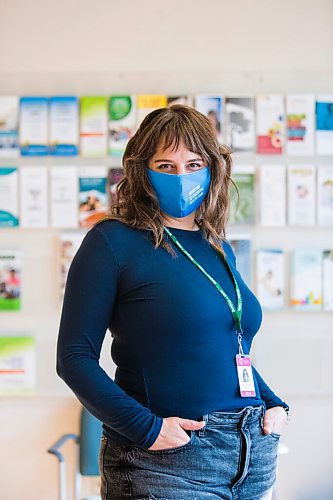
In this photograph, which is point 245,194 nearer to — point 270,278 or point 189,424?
point 270,278

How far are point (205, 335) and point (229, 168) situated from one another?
0.43 m

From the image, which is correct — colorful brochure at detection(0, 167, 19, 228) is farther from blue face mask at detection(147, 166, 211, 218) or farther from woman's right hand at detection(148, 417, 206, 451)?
woman's right hand at detection(148, 417, 206, 451)

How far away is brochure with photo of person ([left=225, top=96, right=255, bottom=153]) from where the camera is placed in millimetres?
3004

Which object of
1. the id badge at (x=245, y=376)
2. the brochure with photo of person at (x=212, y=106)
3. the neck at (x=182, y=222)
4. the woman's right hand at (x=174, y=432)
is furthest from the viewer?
the brochure with photo of person at (x=212, y=106)

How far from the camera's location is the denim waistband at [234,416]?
131 centimetres

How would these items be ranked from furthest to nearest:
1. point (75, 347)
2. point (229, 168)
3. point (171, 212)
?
point (229, 168)
point (171, 212)
point (75, 347)

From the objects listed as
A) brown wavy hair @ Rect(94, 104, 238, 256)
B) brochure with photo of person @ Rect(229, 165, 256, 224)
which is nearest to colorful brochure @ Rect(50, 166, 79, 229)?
brochure with photo of person @ Rect(229, 165, 256, 224)

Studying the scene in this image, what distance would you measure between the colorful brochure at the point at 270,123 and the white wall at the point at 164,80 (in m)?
0.06

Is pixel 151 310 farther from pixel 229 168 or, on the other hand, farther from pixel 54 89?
pixel 54 89

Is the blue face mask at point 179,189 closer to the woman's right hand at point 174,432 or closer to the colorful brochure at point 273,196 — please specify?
the woman's right hand at point 174,432

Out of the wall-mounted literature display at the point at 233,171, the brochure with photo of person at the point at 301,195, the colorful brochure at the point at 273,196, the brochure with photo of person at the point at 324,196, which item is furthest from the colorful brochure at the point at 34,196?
the brochure with photo of person at the point at 324,196

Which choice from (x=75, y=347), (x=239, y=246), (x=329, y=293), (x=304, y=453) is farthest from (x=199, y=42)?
(x=75, y=347)

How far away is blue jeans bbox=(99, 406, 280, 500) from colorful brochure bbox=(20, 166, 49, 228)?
1.80 meters

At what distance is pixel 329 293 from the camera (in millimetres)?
3021
